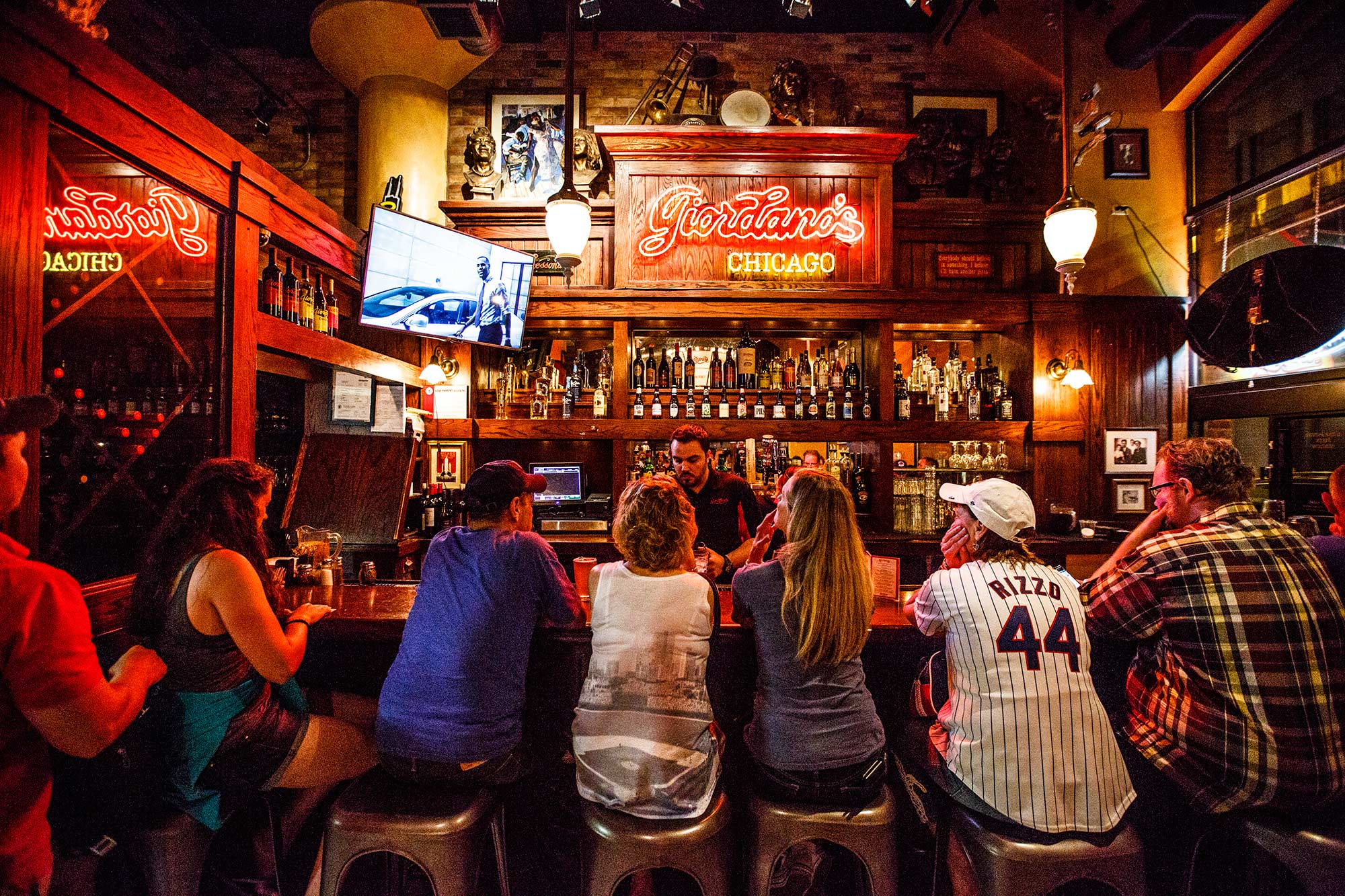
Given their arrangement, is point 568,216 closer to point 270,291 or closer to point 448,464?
point 270,291

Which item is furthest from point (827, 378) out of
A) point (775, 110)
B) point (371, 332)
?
point (371, 332)

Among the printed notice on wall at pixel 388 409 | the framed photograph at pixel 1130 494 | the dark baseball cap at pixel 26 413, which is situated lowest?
the framed photograph at pixel 1130 494

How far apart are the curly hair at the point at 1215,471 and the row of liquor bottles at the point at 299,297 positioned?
13.4ft

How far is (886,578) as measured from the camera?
2.81 metres

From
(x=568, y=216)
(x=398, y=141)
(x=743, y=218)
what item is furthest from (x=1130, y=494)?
(x=398, y=141)

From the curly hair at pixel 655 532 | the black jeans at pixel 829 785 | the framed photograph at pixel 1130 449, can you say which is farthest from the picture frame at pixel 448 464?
the framed photograph at pixel 1130 449

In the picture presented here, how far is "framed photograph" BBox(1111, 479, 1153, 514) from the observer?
17.0 ft

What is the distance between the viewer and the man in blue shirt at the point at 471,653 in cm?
196

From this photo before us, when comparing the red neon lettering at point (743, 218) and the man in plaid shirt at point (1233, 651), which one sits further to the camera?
the red neon lettering at point (743, 218)

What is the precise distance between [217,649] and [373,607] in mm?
778

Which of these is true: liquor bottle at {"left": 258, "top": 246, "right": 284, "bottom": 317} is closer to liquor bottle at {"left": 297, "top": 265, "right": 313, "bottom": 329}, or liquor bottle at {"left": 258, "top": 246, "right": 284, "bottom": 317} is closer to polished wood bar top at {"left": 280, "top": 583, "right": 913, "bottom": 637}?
liquor bottle at {"left": 297, "top": 265, "right": 313, "bottom": 329}

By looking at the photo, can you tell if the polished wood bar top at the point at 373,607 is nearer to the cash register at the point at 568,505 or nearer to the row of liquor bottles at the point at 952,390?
the cash register at the point at 568,505

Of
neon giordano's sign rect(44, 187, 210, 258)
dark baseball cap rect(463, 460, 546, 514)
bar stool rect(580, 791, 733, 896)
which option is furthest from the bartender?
neon giordano's sign rect(44, 187, 210, 258)

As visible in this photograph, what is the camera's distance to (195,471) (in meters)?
2.06
